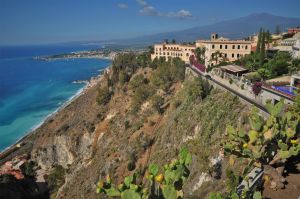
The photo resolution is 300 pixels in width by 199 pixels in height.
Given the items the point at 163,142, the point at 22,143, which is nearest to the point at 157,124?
the point at 163,142

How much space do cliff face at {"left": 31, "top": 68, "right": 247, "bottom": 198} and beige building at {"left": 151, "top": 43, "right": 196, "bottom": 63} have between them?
11.7m

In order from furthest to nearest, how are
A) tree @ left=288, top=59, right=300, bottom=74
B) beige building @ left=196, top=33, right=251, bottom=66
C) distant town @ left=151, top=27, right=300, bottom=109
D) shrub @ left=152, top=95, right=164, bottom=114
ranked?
beige building @ left=196, top=33, right=251, bottom=66
shrub @ left=152, top=95, right=164, bottom=114
tree @ left=288, top=59, right=300, bottom=74
distant town @ left=151, top=27, right=300, bottom=109

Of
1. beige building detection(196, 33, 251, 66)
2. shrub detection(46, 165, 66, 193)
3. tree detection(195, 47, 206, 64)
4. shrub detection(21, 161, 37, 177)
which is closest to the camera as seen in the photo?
shrub detection(46, 165, 66, 193)

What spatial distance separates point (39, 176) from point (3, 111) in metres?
53.6

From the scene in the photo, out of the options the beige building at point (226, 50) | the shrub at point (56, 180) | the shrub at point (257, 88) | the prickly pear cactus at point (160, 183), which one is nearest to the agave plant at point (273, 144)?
the prickly pear cactus at point (160, 183)

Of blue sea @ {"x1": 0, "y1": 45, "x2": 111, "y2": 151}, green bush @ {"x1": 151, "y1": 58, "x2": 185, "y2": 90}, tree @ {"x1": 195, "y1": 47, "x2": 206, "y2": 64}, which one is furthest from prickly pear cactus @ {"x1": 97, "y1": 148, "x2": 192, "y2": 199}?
blue sea @ {"x1": 0, "y1": 45, "x2": 111, "y2": 151}

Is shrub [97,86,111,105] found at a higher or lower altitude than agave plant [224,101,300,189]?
lower

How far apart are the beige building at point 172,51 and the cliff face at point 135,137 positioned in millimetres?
11704

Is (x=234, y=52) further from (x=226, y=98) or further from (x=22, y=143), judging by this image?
(x=22, y=143)

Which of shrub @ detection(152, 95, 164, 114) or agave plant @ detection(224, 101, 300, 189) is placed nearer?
agave plant @ detection(224, 101, 300, 189)

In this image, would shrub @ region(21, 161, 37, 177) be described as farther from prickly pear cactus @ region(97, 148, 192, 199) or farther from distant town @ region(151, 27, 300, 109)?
prickly pear cactus @ region(97, 148, 192, 199)

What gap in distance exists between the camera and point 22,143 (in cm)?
5938

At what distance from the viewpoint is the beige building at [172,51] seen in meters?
67.7

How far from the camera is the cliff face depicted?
22281mm
